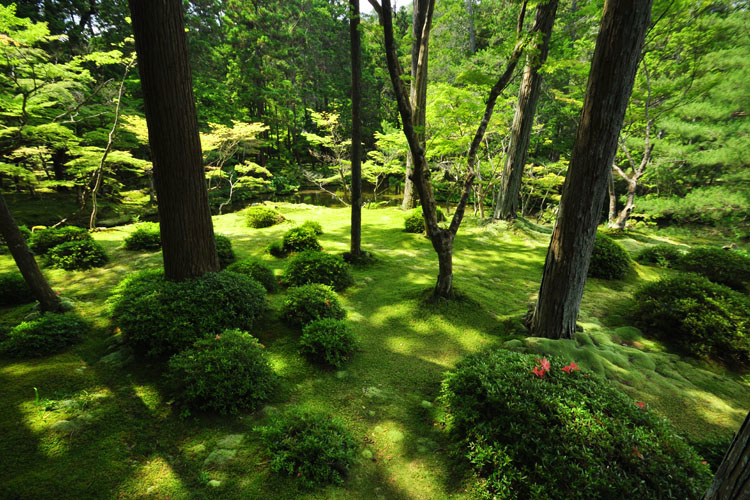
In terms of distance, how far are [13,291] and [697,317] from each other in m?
9.84

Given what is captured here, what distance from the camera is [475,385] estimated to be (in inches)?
104

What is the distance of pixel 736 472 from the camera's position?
3.82 ft

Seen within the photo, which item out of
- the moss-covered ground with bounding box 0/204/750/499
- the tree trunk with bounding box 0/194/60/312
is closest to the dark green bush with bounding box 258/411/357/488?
the moss-covered ground with bounding box 0/204/750/499

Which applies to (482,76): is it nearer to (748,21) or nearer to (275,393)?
(275,393)

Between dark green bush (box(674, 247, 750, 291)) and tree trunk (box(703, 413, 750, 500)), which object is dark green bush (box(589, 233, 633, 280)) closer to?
dark green bush (box(674, 247, 750, 291))

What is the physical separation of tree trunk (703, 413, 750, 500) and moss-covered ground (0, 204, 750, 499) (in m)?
1.47

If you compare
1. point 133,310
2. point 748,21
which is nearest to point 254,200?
point 133,310

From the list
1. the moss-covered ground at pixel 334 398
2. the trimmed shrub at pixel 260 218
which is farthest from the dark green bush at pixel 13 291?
the trimmed shrub at pixel 260 218

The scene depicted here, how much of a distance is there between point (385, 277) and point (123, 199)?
15926 millimetres

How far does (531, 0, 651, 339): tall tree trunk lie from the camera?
9.21 ft

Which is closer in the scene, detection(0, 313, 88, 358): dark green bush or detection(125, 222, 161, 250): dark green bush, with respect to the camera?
detection(0, 313, 88, 358): dark green bush

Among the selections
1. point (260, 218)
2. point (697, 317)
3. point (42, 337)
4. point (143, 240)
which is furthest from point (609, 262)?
point (143, 240)

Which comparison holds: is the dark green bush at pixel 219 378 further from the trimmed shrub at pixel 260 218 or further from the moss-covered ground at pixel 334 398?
the trimmed shrub at pixel 260 218

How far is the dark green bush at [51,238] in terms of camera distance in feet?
20.4
